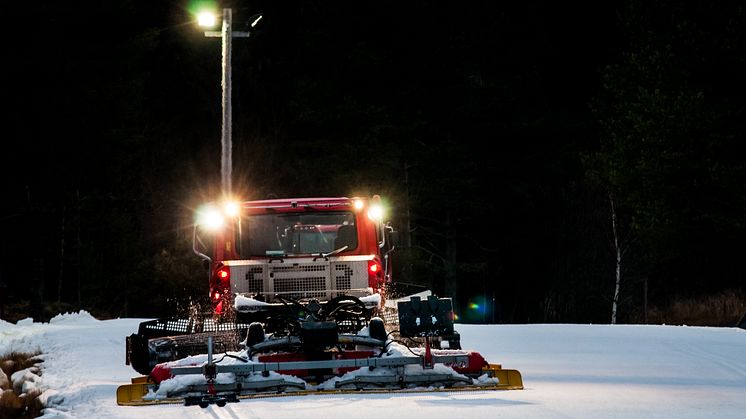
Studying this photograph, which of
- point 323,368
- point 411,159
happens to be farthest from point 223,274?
point 411,159

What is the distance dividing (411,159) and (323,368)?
35.0 meters

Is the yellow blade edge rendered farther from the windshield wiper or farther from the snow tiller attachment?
the windshield wiper

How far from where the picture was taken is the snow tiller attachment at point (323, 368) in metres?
11.4

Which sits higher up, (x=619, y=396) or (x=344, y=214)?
(x=344, y=214)

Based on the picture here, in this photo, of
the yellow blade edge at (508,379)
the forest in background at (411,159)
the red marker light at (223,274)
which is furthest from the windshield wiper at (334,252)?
the forest in background at (411,159)

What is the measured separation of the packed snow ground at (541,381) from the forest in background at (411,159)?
1393 cm

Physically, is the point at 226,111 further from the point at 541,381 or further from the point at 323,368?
the point at 323,368

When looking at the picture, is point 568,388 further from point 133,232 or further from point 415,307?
point 133,232

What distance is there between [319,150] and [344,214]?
32299 millimetres

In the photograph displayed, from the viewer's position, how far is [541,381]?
1467 cm

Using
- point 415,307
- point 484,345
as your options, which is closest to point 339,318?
point 415,307

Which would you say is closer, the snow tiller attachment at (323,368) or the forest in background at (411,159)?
the snow tiller attachment at (323,368)

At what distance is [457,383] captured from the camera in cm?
1195

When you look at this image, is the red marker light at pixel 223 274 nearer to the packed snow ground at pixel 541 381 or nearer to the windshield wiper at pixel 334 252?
the windshield wiper at pixel 334 252
